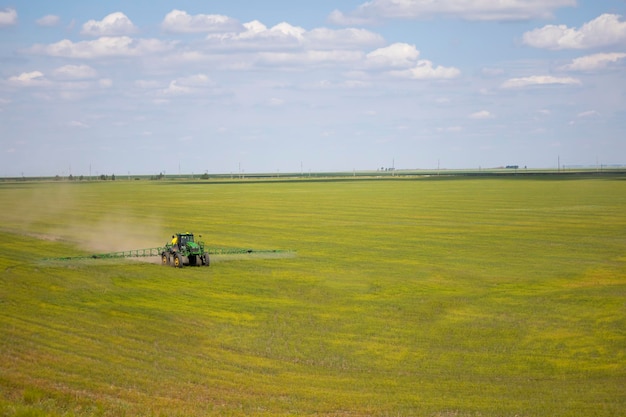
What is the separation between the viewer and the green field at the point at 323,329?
29.1 m

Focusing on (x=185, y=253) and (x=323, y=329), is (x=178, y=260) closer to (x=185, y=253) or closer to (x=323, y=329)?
(x=185, y=253)

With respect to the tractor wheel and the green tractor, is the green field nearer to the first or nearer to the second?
the tractor wheel

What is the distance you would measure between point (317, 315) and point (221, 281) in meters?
10.5

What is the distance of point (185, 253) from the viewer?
56625 mm

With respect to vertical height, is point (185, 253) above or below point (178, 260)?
above

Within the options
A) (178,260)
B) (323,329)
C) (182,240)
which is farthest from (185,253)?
(323,329)

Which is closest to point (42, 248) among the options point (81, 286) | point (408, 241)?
point (81, 286)

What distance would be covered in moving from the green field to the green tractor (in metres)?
1.05

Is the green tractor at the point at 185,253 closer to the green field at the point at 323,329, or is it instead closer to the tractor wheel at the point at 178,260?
the tractor wheel at the point at 178,260

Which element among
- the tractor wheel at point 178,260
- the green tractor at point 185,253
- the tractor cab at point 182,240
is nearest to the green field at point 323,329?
the tractor wheel at point 178,260

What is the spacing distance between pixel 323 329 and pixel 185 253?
19503 millimetres

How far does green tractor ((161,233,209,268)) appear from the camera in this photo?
56412 mm

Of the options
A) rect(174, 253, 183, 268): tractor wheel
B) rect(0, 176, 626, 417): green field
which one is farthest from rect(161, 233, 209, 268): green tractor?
rect(0, 176, 626, 417): green field

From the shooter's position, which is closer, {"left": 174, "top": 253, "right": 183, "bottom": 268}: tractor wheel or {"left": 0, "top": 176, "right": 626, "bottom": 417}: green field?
{"left": 0, "top": 176, "right": 626, "bottom": 417}: green field
